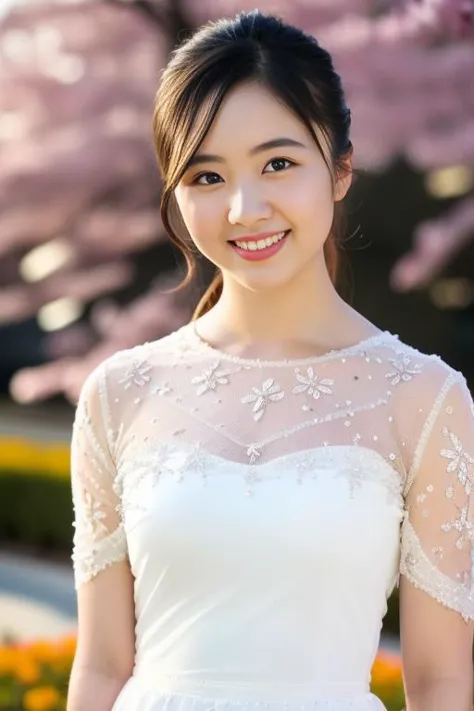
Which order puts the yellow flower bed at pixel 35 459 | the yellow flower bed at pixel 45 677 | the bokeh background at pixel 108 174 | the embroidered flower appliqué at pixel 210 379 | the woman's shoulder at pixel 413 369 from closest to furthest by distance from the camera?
the woman's shoulder at pixel 413 369 < the embroidered flower appliqué at pixel 210 379 < the yellow flower bed at pixel 45 677 < the bokeh background at pixel 108 174 < the yellow flower bed at pixel 35 459

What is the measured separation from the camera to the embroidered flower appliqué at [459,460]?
2.36 meters

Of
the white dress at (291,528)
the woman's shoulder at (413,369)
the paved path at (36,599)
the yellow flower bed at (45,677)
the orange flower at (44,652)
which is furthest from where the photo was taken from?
the paved path at (36,599)

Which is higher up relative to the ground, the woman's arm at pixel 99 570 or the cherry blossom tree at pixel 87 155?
the woman's arm at pixel 99 570

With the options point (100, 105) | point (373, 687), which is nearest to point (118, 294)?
point (100, 105)

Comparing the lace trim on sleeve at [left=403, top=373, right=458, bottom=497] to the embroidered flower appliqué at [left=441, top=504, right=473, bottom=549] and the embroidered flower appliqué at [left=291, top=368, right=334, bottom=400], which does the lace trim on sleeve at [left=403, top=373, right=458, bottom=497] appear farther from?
the embroidered flower appliqué at [left=291, top=368, right=334, bottom=400]

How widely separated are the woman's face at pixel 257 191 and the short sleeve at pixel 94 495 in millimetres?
420

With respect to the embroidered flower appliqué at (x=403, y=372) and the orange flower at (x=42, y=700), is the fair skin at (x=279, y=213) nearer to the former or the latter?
the embroidered flower appliqué at (x=403, y=372)

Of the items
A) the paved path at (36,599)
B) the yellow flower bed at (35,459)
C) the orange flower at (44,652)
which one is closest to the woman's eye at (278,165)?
the orange flower at (44,652)

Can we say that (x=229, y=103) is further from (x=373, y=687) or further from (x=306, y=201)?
(x=373, y=687)

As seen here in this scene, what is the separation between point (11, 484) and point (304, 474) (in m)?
9.43

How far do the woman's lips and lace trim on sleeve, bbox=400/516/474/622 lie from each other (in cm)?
59

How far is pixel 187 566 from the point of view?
237cm

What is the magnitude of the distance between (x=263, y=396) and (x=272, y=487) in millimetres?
213

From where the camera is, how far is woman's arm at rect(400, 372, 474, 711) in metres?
2.35
